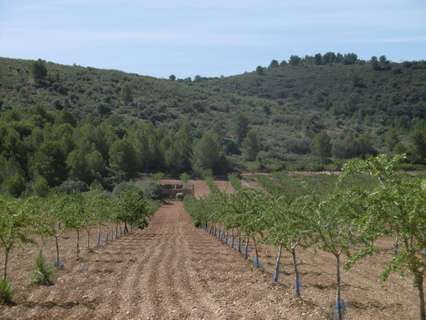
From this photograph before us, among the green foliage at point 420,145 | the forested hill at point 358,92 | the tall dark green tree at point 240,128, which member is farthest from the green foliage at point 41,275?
the forested hill at point 358,92

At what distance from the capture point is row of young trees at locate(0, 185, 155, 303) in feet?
56.4

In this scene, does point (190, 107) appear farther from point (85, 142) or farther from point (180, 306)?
point (180, 306)

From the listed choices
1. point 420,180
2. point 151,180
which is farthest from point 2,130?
Result: point 420,180

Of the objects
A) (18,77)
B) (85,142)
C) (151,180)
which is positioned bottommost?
(151,180)

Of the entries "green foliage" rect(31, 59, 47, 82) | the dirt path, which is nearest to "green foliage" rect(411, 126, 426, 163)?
the dirt path

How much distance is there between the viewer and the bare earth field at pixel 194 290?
54.1 ft

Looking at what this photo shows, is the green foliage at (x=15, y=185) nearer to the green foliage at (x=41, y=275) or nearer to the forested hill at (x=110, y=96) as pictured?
the forested hill at (x=110, y=96)

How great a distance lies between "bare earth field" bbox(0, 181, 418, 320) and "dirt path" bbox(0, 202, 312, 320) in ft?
0.10

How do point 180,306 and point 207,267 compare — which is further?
point 207,267

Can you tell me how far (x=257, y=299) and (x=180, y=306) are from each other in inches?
109

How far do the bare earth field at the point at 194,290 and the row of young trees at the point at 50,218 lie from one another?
0.81 metres

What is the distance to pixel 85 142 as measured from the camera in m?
86.1

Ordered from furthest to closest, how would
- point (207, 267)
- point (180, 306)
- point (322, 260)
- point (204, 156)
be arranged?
point (204, 156)
point (322, 260)
point (207, 267)
point (180, 306)

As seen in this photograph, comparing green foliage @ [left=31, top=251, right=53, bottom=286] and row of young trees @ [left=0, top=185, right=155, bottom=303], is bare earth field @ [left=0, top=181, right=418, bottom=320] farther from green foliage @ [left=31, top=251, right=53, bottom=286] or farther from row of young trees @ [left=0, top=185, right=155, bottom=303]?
row of young trees @ [left=0, top=185, right=155, bottom=303]
